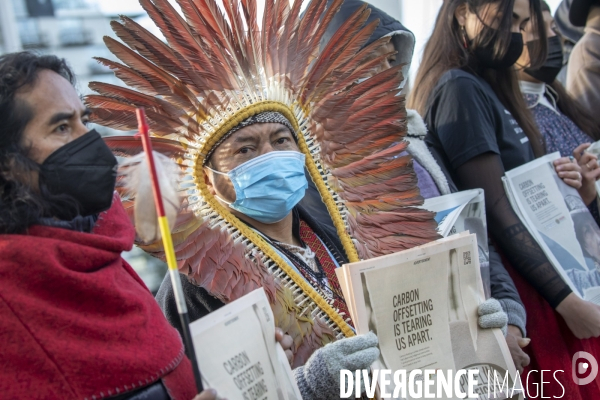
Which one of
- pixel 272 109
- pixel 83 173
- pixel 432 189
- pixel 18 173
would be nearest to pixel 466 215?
pixel 432 189

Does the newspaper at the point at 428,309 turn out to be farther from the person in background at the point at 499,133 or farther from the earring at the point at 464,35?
the earring at the point at 464,35

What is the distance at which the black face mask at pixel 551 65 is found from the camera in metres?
3.32

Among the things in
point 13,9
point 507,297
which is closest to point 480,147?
point 507,297

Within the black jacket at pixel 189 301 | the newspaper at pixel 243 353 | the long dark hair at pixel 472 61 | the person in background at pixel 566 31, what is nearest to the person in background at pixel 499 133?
the long dark hair at pixel 472 61

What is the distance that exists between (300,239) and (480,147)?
917 mm

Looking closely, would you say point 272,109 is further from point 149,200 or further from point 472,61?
point 472,61

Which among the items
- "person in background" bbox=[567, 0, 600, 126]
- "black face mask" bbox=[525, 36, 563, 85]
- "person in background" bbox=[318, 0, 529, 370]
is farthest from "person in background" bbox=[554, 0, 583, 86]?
"person in background" bbox=[318, 0, 529, 370]

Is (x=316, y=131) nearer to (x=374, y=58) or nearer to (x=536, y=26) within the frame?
(x=374, y=58)

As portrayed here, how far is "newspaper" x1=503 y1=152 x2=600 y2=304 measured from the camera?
266 centimetres

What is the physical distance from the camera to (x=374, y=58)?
2.33 meters

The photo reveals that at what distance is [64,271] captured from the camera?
135cm

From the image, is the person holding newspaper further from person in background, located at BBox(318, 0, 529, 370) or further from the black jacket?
person in background, located at BBox(318, 0, 529, 370)

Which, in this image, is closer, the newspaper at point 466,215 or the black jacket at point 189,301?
the black jacket at point 189,301

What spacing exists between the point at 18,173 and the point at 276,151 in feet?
2.80
